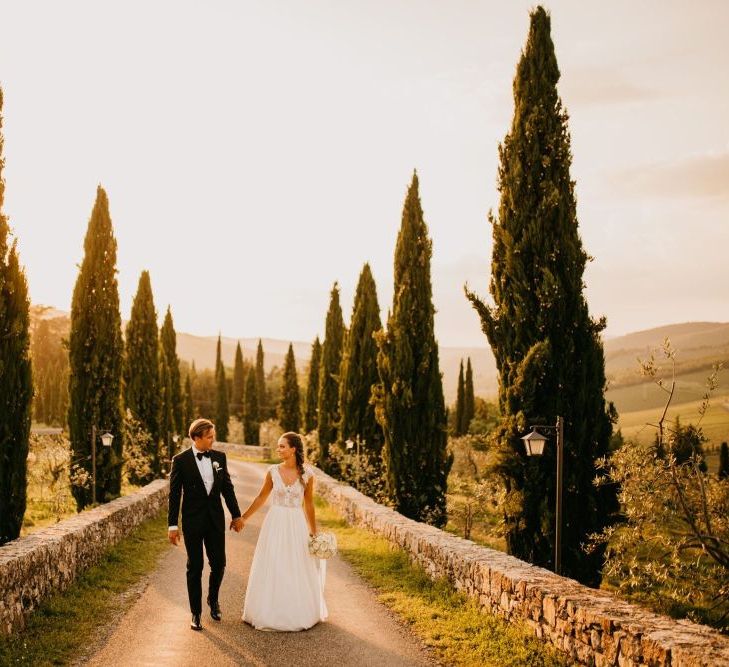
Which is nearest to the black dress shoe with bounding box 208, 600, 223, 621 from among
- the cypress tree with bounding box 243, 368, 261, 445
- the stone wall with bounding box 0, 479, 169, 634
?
the stone wall with bounding box 0, 479, 169, 634

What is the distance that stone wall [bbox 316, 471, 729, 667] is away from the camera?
481 centimetres

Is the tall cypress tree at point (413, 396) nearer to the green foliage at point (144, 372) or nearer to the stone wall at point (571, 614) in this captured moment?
the stone wall at point (571, 614)

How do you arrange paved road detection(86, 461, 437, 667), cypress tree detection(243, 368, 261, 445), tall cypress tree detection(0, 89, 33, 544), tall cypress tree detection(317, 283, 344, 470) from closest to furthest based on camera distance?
paved road detection(86, 461, 437, 667)
tall cypress tree detection(0, 89, 33, 544)
tall cypress tree detection(317, 283, 344, 470)
cypress tree detection(243, 368, 261, 445)

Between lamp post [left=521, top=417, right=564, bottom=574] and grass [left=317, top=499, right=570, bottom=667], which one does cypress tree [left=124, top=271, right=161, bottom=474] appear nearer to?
grass [left=317, top=499, right=570, bottom=667]

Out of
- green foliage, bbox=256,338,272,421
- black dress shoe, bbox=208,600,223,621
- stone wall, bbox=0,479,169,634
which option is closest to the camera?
stone wall, bbox=0,479,169,634

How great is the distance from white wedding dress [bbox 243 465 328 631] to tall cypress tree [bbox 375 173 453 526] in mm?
10533

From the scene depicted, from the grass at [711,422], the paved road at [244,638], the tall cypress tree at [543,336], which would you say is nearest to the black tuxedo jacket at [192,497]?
the paved road at [244,638]

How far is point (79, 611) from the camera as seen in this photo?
24.8 ft

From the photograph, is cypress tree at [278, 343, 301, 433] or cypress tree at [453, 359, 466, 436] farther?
cypress tree at [278, 343, 301, 433]

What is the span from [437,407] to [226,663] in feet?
41.8

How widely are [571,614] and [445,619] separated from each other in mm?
1980

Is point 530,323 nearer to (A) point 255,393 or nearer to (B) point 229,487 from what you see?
(B) point 229,487

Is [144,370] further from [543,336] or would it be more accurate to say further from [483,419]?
[483,419]

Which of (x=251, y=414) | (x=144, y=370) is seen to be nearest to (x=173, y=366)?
(x=144, y=370)
